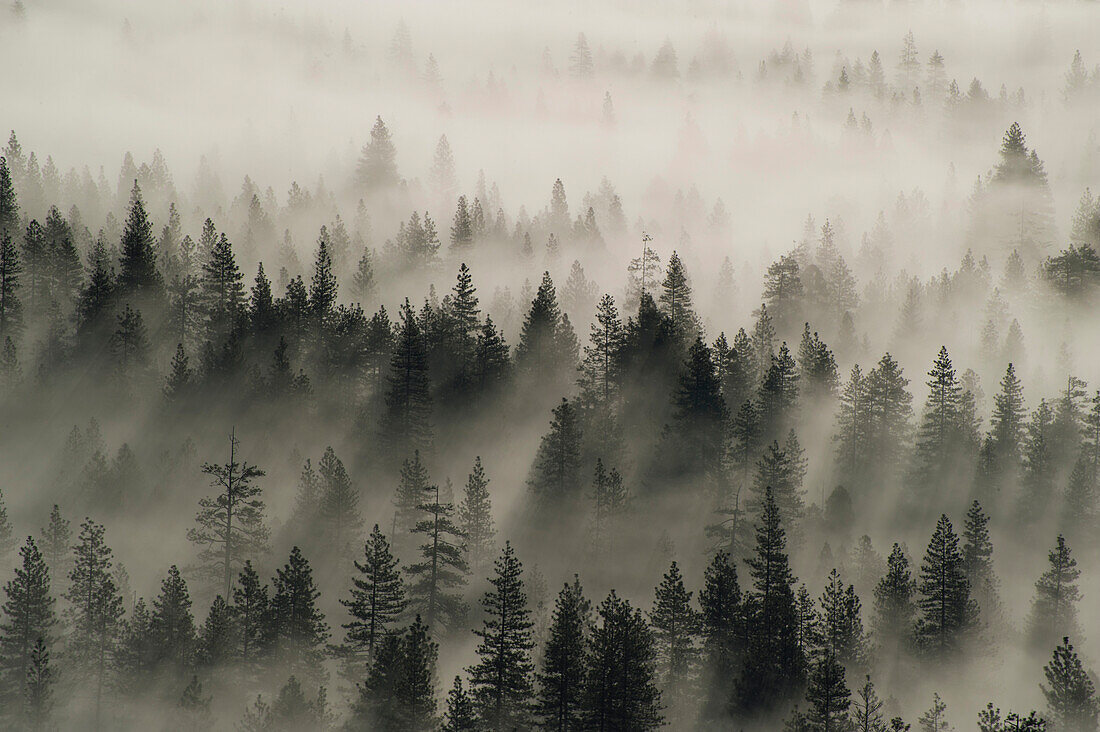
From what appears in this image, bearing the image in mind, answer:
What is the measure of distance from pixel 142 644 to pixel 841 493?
45.2m

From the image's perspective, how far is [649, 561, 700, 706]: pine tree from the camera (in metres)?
49.4

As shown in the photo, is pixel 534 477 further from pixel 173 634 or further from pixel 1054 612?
pixel 1054 612

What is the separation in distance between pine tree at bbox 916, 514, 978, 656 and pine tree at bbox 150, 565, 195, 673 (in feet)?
127

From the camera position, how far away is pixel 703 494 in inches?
2781

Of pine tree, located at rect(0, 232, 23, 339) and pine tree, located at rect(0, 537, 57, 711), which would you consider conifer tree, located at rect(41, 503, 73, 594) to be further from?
pine tree, located at rect(0, 232, 23, 339)

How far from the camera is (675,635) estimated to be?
165 ft

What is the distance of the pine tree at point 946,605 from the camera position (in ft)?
179

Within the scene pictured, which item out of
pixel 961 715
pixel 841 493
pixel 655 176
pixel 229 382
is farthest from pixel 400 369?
pixel 655 176

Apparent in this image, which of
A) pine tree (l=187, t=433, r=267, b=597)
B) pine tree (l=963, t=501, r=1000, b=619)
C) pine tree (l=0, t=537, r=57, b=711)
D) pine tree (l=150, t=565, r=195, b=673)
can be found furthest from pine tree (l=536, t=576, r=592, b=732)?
pine tree (l=963, t=501, r=1000, b=619)

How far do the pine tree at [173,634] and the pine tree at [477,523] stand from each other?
683 inches

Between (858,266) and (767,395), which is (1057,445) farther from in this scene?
(858,266)

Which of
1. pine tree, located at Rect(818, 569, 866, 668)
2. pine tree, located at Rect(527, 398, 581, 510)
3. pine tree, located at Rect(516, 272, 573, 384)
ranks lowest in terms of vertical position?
pine tree, located at Rect(818, 569, 866, 668)

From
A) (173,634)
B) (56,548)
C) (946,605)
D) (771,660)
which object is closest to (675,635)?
(771,660)

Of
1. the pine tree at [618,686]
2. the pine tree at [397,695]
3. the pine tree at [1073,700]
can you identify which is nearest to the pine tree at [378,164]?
the pine tree at [397,695]
